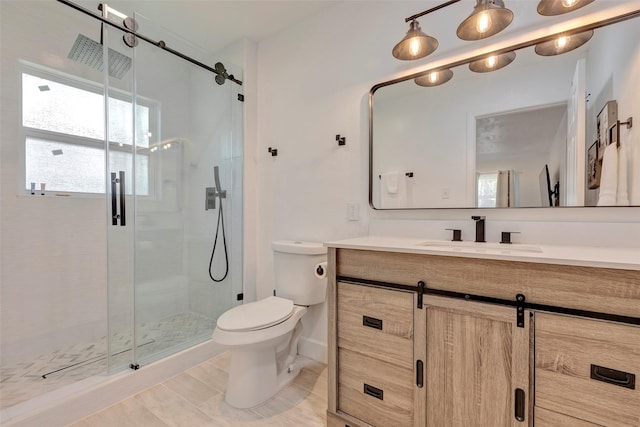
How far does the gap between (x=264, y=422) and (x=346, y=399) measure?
454mm

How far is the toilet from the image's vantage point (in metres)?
1.52

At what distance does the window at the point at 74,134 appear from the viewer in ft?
6.02

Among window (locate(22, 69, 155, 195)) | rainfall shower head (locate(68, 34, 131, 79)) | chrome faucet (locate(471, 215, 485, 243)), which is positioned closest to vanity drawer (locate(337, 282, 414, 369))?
chrome faucet (locate(471, 215, 485, 243))

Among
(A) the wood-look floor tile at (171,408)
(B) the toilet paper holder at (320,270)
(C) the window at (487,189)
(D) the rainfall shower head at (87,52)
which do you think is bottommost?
(A) the wood-look floor tile at (171,408)

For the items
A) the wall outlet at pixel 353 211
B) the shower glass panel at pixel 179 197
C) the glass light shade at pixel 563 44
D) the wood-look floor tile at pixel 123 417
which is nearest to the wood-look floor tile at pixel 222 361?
the shower glass panel at pixel 179 197

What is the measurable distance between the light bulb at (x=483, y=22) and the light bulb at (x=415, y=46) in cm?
27

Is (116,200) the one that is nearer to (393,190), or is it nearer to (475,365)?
(393,190)

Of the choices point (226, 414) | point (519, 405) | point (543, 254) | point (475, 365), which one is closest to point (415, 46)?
point (543, 254)

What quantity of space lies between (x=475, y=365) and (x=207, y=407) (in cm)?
140

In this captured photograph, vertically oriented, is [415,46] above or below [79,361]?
above

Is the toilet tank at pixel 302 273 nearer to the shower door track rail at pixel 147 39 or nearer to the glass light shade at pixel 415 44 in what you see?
the glass light shade at pixel 415 44

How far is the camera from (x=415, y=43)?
1.51 m

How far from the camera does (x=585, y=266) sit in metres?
0.88

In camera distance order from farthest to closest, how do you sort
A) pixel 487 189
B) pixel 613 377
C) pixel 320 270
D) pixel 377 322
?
pixel 320 270 → pixel 487 189 → pixel 377 322 → pixel 613 377
